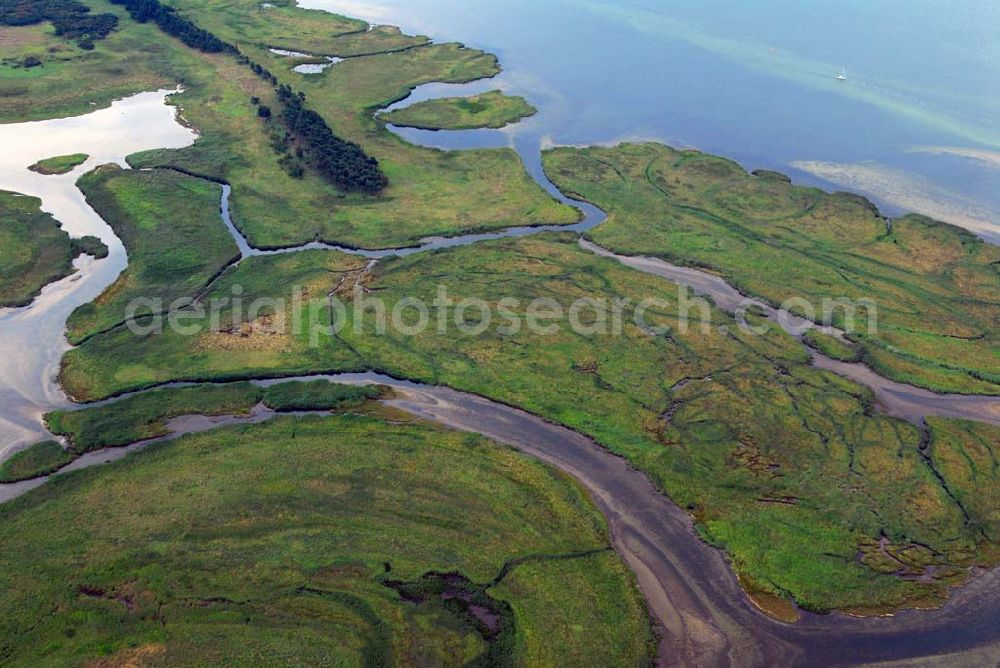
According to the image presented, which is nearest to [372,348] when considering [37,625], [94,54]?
[37,625]

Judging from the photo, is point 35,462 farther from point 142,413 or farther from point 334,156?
point 334,156

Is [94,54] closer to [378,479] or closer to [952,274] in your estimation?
[378,479]

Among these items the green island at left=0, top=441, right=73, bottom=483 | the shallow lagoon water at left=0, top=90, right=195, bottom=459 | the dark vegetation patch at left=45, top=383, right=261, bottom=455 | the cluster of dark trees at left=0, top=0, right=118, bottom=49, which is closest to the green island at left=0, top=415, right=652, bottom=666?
the green island at left=0, top=441, right=73, bottom=483

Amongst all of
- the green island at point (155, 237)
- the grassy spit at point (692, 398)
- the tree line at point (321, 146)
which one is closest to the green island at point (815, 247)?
the grassy spit at point (692, 398)

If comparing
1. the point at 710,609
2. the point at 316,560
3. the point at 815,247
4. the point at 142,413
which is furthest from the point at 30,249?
the point at 815,247

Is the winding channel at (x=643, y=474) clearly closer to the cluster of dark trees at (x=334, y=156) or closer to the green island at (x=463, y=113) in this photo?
the cluster of dark trees at (x=334, y=156)
